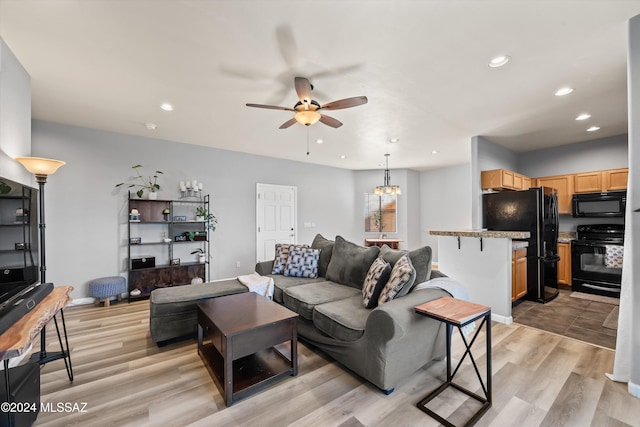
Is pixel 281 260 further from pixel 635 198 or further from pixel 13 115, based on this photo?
pixel 635 198

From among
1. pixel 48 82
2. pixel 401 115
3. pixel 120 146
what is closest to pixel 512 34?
pixel 401 115

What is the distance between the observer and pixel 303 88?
237cm

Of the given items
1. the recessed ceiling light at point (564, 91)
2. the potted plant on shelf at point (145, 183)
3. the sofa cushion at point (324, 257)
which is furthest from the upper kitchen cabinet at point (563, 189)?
the potted plant on shelf at point (145, 183)

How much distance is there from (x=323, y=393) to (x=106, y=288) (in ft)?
12.1

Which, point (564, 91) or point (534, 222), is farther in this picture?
point (534, 222)

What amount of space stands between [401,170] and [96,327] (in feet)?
23.4

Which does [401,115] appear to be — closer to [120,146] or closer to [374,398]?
[374,398]

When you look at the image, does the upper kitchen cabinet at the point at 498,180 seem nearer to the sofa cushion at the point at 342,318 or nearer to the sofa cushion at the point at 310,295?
the sofa cushion at the point at 310,295

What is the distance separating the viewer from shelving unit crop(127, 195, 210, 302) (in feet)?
14.4

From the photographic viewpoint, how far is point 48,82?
2756 mm

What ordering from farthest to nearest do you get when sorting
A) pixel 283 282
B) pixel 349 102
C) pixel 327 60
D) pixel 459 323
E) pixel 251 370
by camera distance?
pixel 283 282 < pixel 349 102 < pixel 327 60 < pixel 251 370 < pixel 459 323

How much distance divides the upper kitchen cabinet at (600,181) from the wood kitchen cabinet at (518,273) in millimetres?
2154

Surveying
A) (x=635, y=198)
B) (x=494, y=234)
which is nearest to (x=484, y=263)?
(x=494, y=234)

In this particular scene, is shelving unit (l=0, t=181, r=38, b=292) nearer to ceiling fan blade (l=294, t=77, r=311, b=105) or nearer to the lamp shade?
the lamp shade
